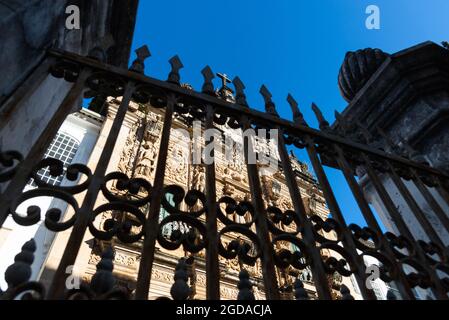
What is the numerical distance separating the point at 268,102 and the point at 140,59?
3.81 ft

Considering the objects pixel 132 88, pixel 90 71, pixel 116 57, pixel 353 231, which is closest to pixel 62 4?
pixel 90 71

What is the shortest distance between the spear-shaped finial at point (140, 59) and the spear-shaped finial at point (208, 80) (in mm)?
499

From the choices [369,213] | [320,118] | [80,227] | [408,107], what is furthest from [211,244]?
[408,107]

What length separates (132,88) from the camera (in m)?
2.19

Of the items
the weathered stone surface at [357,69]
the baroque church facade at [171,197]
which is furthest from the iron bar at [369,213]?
the baroque church facade at [171,197]

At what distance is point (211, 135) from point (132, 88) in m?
0.64

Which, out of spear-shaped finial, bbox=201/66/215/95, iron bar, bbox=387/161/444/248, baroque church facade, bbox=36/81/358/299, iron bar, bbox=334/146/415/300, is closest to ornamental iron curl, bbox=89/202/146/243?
spear-shaped finial, bbox=201/66/215/95

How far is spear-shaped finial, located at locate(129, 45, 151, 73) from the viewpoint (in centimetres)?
237

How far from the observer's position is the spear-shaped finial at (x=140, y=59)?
2365mm

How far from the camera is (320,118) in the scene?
2.98 m

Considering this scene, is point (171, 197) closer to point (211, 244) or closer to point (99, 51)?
point (99, 51)

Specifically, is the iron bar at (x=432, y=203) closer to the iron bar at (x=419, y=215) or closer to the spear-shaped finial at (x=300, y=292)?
the iron bar at (x=419, y=215)

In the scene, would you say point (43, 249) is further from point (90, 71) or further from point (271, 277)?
point (271, 277)

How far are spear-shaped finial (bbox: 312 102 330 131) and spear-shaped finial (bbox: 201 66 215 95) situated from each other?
107 cm
